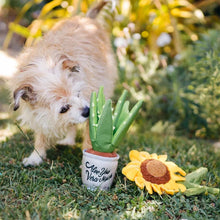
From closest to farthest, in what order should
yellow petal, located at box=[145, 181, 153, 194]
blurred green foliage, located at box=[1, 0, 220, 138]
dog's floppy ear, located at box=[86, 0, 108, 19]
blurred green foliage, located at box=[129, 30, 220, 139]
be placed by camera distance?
yellow petal, located at box=[145, 181, 153, 194] < blurred green foliage, located at box=[129, 30, 220, 139] < blurred green foliage, located at box=[1, 0, 220, 138] < dog's floppy ear, located at box=[86, 0, 108, 19]

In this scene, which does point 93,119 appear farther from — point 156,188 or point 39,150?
point 39,150

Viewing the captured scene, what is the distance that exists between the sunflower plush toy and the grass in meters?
0.06

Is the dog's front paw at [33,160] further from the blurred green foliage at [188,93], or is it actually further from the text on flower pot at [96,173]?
the blurred green foliage at [188,93]

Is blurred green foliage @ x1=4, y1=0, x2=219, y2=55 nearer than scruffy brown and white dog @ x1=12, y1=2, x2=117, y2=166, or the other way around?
scruffy brown and white dog @ x1=12, y1=2, x2=117, y2=166

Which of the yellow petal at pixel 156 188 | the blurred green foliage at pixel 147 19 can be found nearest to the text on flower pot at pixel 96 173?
the yellow petal at pixel 156 188

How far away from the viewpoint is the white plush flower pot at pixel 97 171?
2.09 m

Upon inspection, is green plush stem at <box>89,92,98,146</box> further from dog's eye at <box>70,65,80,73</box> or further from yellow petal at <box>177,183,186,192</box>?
yellow petal at <box>177,183,186,192</box>

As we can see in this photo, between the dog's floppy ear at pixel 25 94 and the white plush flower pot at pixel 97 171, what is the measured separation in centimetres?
68

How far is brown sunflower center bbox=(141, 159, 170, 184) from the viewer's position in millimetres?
2184

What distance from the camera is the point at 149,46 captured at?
5.66 meters

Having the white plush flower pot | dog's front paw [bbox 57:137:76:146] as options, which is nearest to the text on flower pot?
the white plush flower pot

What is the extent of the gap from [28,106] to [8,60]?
5.38m

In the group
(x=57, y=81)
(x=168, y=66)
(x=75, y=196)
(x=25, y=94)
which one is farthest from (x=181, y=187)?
(x=168, y=66)

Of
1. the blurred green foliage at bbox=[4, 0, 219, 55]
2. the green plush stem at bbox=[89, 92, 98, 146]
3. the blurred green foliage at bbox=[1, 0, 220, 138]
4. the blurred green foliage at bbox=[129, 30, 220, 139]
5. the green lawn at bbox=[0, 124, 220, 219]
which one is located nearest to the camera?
the green lawn at bbox=[0, 124, 220, 219]
